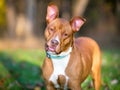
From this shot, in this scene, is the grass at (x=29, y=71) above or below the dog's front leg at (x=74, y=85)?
below

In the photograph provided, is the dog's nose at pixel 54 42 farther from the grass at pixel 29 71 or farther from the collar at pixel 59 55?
the grass at pixel 29 71

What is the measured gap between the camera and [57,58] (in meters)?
7.58

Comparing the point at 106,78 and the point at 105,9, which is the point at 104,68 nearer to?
the point at 106,78

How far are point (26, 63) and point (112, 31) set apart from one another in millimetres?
11537

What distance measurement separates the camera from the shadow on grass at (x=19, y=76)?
973cm

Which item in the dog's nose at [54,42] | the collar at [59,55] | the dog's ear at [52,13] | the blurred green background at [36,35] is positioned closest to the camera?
the dog's nose at [54,42]

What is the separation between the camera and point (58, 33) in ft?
23.7

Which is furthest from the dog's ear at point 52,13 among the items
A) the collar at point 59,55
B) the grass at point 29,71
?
the grass at point 29,71

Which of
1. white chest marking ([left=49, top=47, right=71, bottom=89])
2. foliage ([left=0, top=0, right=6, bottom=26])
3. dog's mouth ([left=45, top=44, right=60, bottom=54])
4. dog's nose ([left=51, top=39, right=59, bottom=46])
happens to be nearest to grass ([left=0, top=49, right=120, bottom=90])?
white chest marking ([left=49, top=47, right=71, bottom=89])

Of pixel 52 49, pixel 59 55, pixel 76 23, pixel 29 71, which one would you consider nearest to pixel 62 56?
pixel 59 55

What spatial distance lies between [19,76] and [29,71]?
57 cm

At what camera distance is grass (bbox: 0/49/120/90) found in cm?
977

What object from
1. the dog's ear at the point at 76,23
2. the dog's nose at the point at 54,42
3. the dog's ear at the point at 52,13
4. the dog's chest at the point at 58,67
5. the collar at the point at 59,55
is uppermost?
the dog's ear at the point at 52,13

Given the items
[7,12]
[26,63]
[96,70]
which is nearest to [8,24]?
[7,12]
